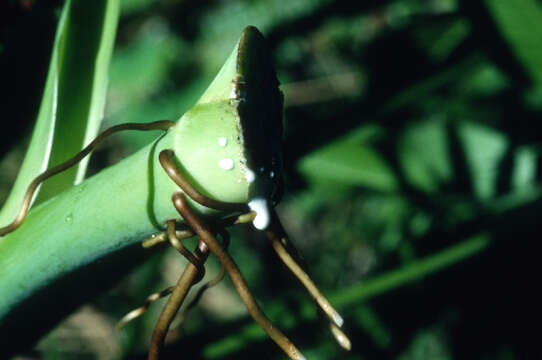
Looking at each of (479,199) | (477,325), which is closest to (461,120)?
(479,199)

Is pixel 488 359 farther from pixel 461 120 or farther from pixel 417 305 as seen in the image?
pixel 461 120

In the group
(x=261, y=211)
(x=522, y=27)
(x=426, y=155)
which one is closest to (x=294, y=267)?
(x=261, y=211)

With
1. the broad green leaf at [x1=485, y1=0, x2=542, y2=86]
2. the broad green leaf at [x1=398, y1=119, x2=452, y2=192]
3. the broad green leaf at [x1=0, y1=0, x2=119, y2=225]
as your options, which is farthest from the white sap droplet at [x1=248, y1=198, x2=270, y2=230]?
the broad green leaf at [x1=398, y1=119, x2=452, y2=192]

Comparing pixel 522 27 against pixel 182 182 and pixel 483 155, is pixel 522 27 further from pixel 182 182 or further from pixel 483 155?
pixel 182 182

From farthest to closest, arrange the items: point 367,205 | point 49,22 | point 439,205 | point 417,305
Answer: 1. point 367,205
2. point 417,305
3. point 439,205
4. point 49,22

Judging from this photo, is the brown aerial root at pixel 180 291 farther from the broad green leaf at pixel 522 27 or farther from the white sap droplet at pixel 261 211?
the broad green leaf at pixel 522 27

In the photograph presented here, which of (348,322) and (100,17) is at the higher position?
(100,17)
